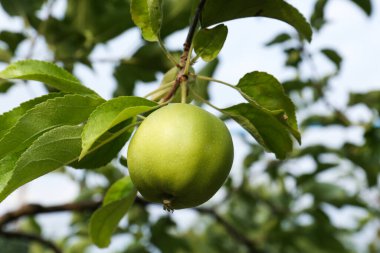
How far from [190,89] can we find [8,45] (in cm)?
110

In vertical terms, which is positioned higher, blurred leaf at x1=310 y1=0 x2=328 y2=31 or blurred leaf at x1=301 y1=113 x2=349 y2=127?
blurred leaf at x1=310 y1=0 x2=328 y2=31

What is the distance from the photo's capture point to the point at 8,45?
1759 mm

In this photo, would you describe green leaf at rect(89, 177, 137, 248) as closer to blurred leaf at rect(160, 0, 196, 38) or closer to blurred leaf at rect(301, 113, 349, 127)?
blurred leaf at rect(160, 0, 196, 38)

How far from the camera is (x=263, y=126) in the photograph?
2.73ft

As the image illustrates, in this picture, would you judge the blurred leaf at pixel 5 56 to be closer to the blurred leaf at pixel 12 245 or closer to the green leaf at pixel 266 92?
the blurred leaf at pixel 12 245

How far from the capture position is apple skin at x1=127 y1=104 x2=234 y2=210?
2.21 feet

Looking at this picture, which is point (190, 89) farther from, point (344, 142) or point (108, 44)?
point (344, 142)

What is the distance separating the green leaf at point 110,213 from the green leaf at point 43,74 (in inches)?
8.4

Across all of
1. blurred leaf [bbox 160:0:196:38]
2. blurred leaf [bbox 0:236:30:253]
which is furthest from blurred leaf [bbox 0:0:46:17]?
blurred leaf [bbox 0:236:30:253]

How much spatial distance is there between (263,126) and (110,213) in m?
0.32

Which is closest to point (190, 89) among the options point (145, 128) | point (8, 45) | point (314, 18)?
point (145, 128)

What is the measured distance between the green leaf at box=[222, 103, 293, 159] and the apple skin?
0.30ft

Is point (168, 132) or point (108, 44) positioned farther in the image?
point (108, 44)

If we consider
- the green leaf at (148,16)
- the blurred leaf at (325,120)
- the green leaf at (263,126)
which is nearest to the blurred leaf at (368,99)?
the blurred leaf at (325,120)
